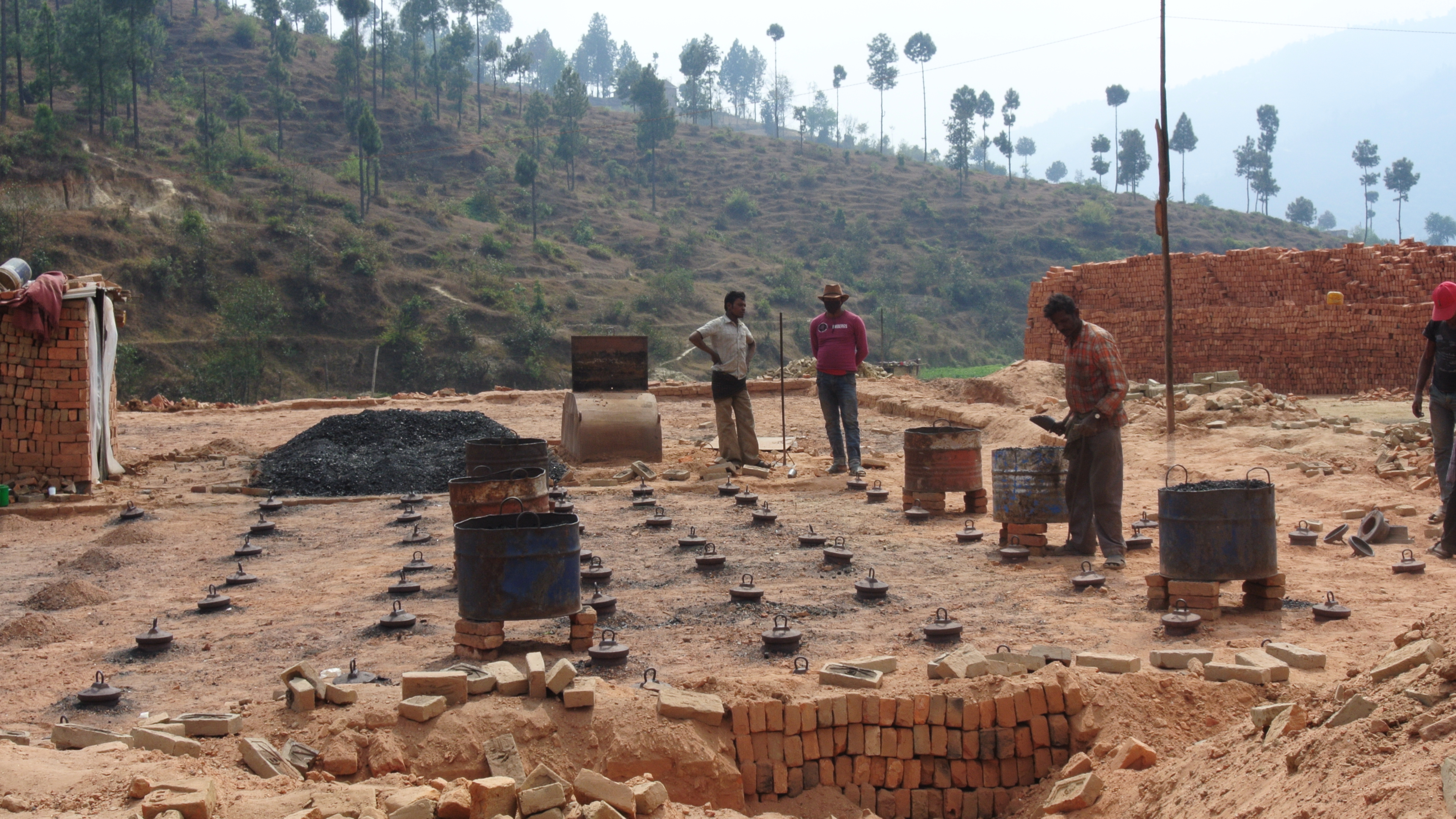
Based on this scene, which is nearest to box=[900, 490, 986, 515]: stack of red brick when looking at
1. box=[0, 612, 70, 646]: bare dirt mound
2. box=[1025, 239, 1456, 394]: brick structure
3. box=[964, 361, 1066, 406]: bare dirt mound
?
box=[0, 612, 70, 646]: bare dirt mound

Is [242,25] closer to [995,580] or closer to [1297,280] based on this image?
[1297,280]

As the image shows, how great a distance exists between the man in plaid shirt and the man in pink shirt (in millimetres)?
3644

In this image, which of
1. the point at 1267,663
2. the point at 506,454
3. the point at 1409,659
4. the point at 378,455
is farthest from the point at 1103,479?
the point at 378,455

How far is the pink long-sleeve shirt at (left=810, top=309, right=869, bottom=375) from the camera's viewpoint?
1006cm

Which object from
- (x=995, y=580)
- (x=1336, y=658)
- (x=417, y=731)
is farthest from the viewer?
(x=995, y=580)

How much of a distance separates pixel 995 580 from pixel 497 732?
332 centimetres

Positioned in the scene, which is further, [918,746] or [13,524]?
[13,524]

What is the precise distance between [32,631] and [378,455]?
6164mm

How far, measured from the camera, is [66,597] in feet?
20.7

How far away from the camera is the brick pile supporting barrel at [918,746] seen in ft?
13.3

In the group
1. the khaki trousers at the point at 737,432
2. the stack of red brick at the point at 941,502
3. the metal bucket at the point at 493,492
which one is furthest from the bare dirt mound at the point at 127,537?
the stack of red brick at the point at 941,502

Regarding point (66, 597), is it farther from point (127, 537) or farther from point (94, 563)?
point (127, 537)

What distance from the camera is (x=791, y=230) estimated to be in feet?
210

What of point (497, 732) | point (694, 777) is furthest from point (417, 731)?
point (694, 777)
